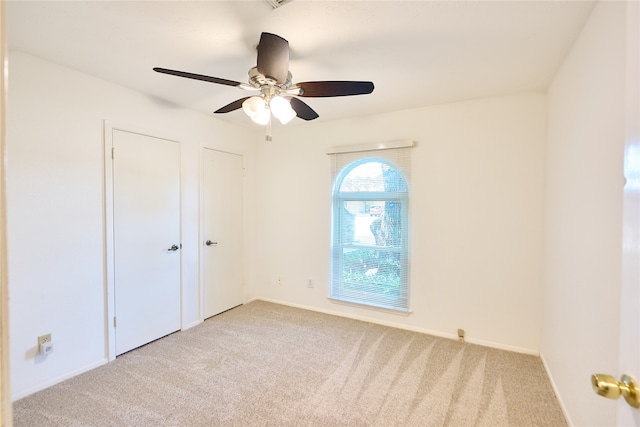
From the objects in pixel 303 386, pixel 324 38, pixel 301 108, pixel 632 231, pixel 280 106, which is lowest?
pixel 303 386

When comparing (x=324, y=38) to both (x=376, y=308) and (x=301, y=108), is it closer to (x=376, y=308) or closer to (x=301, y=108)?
(x=301, y=108)

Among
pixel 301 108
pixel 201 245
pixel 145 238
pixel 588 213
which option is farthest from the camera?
pixel 201 245

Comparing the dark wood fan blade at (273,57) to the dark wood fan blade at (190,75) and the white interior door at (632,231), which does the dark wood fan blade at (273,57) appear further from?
the white interior door at (632,231)

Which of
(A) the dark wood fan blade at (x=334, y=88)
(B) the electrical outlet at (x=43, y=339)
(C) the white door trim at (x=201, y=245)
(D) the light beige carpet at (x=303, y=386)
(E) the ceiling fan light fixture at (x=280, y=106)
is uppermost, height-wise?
(A) the dark wood fan blade at (x=334, y=88)

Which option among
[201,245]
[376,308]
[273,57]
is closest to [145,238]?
[201,245]

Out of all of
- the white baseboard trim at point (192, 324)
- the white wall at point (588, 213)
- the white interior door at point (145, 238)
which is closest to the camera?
the white wall at point (588, 213)

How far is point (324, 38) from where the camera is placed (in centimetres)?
174

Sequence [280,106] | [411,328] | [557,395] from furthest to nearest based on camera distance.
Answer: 1. [411,328]
2. [557,395]
3. [280,106]

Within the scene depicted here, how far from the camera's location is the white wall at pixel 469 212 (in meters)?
2.53

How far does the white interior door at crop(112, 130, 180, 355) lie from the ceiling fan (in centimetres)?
136

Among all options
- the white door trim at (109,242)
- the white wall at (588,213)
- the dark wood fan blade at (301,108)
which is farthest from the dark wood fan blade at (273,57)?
the white door trim at (109,242)

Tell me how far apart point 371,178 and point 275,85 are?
1772mm

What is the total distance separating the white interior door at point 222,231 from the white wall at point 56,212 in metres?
0.98

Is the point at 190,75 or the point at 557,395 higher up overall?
the point at 190,75
